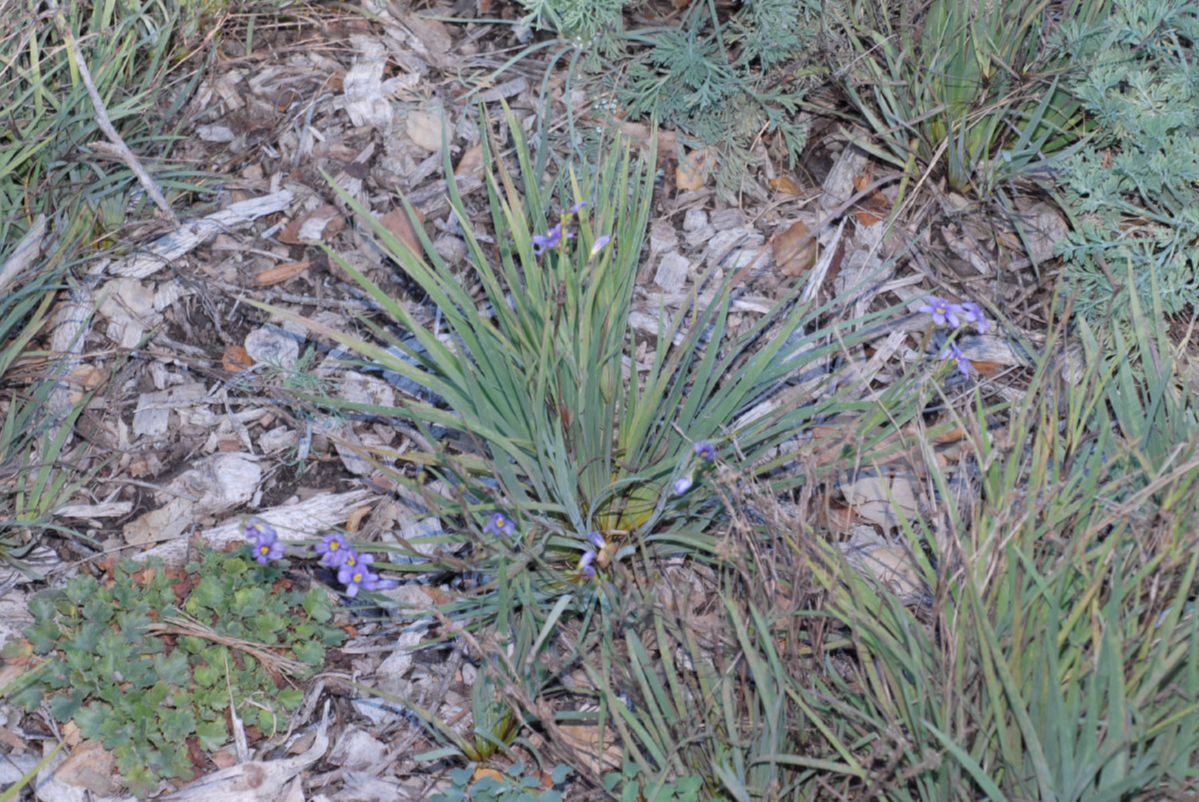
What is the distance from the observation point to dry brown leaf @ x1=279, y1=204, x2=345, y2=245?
9.80 feet

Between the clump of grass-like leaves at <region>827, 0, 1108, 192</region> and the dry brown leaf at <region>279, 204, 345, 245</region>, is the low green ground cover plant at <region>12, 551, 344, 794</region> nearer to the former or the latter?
the dry brown leaf at <region>279, 204, 345, 245</region>

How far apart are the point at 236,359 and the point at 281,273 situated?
274mm

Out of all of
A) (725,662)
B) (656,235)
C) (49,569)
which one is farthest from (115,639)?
(656,235)

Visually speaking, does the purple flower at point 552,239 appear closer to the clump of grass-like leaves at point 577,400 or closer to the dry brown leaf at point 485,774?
the clump of grass-like leaves at point 577,400

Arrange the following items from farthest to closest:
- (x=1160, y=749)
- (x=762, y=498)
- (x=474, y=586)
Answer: (x=474, y=586) < (x=762, y=498) < (x=1160, y=749)

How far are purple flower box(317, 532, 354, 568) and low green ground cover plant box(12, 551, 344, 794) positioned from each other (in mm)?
271

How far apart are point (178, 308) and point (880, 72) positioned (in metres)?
1.94

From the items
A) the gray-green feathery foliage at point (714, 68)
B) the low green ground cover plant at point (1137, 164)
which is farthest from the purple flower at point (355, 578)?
the low green ground cover plant at point (1137, 164)

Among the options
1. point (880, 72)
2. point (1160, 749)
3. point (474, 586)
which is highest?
point (880, 72)

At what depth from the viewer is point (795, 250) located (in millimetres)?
2908

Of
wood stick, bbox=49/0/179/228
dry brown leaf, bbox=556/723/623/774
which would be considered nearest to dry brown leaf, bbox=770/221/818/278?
dry brown leaf, bbox=556/723/623/774

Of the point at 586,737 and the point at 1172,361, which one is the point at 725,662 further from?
the point at 1172,361

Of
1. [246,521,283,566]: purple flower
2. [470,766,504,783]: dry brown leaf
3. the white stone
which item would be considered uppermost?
the white stone

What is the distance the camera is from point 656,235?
296cm
